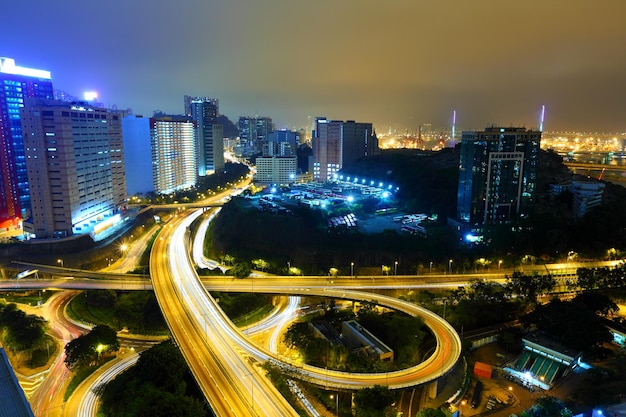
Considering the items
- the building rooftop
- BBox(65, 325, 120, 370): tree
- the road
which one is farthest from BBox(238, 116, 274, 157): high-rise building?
the building rooftop

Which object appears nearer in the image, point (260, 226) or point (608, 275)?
point (608, 275)

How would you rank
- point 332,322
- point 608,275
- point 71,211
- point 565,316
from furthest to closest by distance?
point 71,211, point 608,275, point 332,322, point 565,316

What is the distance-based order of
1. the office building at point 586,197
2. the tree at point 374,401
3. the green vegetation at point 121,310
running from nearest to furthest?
the tree at point 374,401 < the green vegetation at point 121,310 < the office building at point 586,197

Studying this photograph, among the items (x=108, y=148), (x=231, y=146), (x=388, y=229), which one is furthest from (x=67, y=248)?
(x=231, y=146)

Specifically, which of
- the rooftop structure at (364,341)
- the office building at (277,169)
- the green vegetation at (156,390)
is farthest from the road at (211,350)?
the office building at (277,169)

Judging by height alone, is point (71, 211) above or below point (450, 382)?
above

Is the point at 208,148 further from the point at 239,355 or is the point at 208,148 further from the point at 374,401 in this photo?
the point at 374,401

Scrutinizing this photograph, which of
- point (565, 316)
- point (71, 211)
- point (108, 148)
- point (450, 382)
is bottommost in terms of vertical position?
point (450, 382)

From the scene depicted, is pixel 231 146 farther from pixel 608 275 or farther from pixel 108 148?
pixel 608 275

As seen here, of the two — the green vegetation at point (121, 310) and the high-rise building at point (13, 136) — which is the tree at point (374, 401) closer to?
the green vegetation at point (121, 310)
